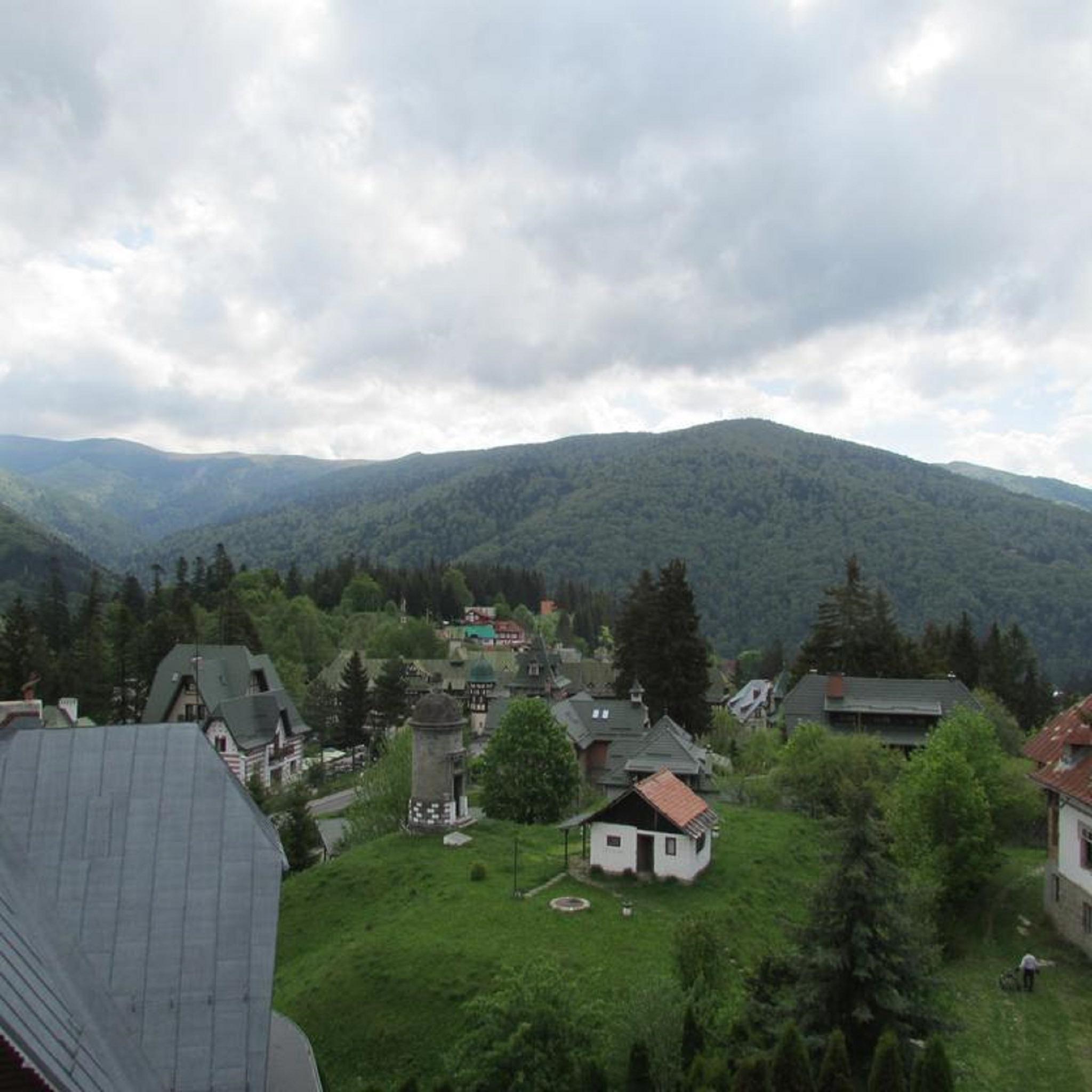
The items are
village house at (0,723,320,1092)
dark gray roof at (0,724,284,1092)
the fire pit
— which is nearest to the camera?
village house at (0,723,320,1092)

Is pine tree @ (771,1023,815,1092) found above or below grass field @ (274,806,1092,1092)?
above

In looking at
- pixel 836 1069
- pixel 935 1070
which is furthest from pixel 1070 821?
pixel 836 1069

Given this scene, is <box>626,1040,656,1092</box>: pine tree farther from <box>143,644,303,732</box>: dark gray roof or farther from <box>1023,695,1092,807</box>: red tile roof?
<box>143,644,303,732</box>: dark gray roof

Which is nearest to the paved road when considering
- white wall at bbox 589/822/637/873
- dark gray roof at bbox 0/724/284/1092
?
white wall at bbox 589/822/637/873

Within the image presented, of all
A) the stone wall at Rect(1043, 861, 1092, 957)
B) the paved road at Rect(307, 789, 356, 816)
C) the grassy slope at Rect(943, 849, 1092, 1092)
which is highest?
the stone wall at Rect(1043, 861, 1092, 957)

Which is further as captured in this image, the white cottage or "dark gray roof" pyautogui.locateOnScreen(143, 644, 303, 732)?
"dark gray roof" pyautogui.locateOnScreen(143, 644, 303, 732)

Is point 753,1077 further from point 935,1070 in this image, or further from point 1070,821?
point 1070,821

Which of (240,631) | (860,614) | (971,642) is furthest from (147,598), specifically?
(971,642)
